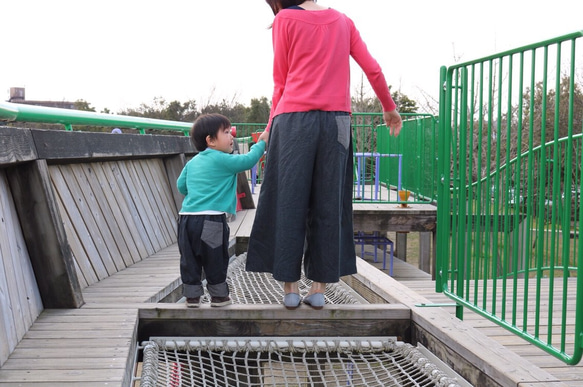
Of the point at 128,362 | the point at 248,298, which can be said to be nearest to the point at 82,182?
the point at 248,298

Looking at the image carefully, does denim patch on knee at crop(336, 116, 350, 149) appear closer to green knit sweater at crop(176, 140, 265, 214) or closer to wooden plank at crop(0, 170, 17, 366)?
green knit sweater at crop(176, 140, 265, 214)

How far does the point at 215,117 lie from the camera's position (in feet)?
9.86

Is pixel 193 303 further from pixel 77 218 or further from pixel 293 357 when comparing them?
pixel 77 218

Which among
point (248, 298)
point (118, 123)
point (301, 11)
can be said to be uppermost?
point (301, 11)

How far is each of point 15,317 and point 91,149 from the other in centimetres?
166

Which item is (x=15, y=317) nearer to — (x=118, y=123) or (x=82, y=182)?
(x=82, y=182)

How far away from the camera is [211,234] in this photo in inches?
113

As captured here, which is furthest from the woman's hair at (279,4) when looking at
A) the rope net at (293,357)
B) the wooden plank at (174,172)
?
the wooden plank at (174,172)

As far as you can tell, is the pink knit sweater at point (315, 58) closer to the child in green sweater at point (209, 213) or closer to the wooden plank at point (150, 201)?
the child in green sweater at point (209, 213)

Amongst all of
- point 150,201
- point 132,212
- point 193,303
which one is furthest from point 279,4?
point 150,201

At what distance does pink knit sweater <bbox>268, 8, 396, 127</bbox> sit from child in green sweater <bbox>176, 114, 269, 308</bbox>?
1.08 ft

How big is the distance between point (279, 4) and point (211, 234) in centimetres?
99

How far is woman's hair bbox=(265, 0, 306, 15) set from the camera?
277 cm

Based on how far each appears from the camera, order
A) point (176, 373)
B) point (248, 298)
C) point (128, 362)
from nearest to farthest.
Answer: point (128, 362)
point (176, 373)
point (248, 298)
